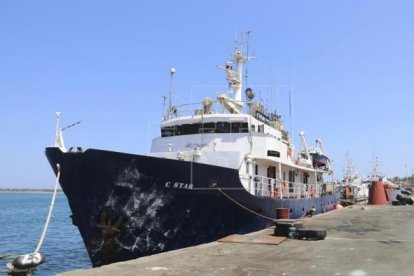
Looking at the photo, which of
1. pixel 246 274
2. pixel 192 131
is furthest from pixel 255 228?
pixel 246 274

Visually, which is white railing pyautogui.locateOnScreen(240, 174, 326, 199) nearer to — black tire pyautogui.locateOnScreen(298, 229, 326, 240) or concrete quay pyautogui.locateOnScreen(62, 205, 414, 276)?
black tire pyautogui.locateOnScreen(298, 229, 326, 240)

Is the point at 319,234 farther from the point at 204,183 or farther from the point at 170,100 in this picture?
the point at 170,100

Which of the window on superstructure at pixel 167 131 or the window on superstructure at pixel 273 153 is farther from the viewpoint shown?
the window on superstructure at pixel 167 131

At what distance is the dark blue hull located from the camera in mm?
12227

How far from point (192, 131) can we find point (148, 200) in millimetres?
5948

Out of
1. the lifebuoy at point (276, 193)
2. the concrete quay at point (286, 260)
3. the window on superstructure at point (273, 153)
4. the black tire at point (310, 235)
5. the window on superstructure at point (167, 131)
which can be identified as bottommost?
the concrete quay at point (286, 260)

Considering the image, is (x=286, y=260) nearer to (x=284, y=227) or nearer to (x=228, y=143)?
(x=284, y=227)

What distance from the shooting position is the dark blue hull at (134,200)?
12.2 m

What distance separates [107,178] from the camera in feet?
39.9

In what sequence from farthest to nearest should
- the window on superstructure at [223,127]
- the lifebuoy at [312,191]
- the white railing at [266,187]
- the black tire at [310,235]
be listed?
1. the lifebuoy at [312,191]
2. the window on superstructure at [223,127]
3. the white railing at [266,187]
4. the black tire at [310,235]

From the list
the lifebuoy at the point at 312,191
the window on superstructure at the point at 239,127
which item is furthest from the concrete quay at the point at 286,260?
the lifebuoy at the point at 312,191

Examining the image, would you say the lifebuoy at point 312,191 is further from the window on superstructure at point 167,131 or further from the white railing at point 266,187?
the window on superstructure at point 167,131

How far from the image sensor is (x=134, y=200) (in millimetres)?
12414

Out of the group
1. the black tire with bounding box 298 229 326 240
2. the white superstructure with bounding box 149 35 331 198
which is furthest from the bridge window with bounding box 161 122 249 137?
the black tire with bounding box 298 229 326 240
